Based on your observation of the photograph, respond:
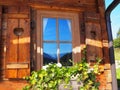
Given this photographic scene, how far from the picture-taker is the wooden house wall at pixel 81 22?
196 inches

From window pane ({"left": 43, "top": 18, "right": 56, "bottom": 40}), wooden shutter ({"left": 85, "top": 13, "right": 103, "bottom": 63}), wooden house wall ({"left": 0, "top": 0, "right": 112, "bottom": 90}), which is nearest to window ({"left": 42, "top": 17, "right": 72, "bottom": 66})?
window pane ({"left": 43, "top": 18, "right": 56, "bottom": 40})

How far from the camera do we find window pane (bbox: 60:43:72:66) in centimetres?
529

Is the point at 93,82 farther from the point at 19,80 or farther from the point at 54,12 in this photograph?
the point at 54,12

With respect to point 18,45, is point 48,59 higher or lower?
lower

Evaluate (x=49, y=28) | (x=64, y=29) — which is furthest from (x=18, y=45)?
(x=64, y=29)

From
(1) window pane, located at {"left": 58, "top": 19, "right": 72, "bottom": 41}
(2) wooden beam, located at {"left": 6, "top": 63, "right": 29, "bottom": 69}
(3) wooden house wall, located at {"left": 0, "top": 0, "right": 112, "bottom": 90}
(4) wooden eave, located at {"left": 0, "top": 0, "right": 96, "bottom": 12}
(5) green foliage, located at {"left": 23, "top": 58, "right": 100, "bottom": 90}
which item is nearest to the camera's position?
(5) green foliage, located at {"left": 23, "top": 58, "right": 100, "bottom": 90}

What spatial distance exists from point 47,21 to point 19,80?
1356mm

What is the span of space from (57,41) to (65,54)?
1.01 ft

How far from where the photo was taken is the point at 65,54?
17.4 ft

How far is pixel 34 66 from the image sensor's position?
16.4 feet

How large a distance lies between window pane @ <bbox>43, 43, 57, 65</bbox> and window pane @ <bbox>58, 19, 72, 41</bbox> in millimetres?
246

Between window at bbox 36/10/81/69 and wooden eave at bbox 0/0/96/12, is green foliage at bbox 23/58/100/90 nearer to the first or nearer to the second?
window at bbox 36/10/81/69

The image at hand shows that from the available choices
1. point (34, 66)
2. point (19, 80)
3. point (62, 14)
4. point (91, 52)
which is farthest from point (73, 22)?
point (19, 80)

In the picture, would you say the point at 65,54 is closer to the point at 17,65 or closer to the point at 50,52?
the point at 50,52
